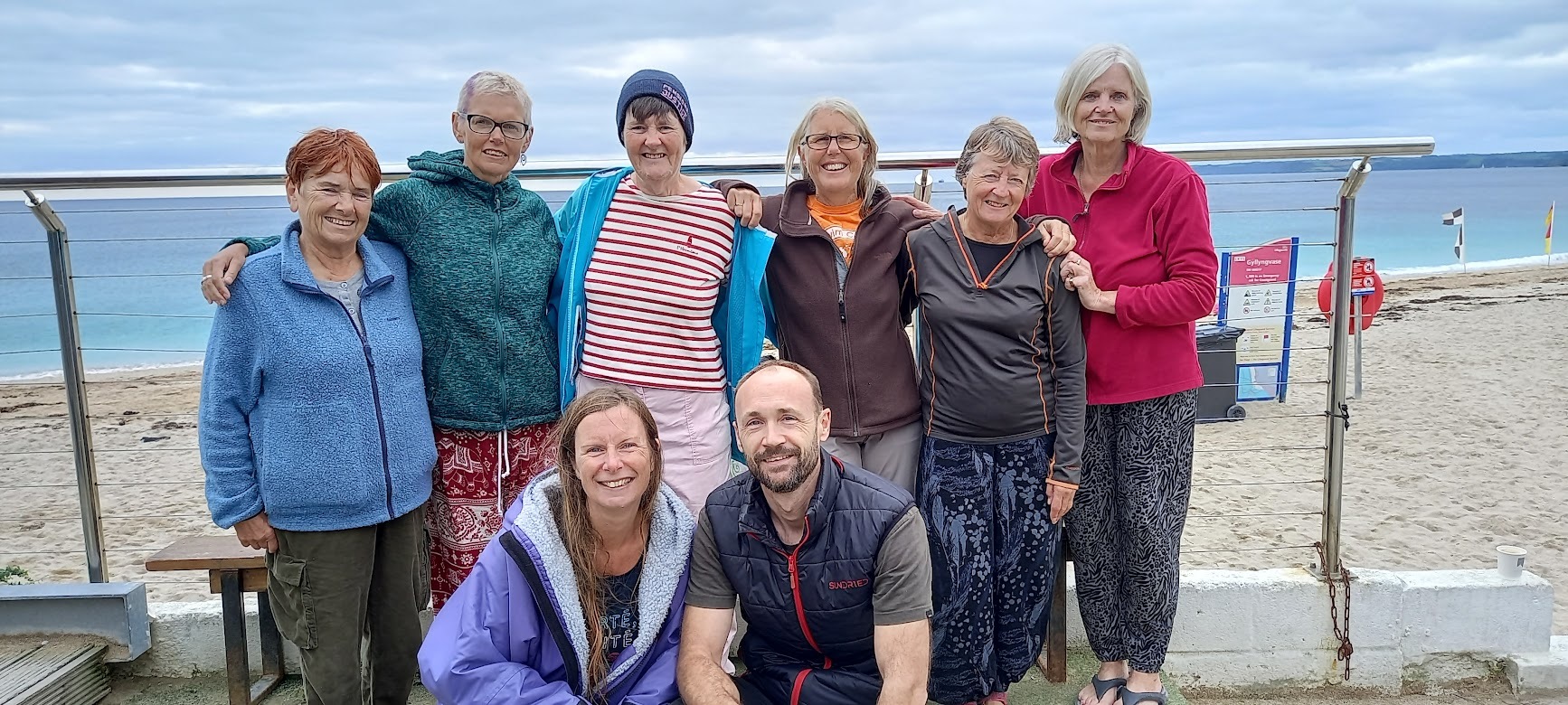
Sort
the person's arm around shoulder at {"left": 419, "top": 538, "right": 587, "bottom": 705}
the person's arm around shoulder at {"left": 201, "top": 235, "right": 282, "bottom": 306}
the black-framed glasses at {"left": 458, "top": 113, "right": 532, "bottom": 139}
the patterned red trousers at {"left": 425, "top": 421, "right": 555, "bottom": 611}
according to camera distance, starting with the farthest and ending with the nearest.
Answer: the patterned red trousers at {"left": 425, "top": 421, "right": 555, "bottom": 611}
the black-framed glasses at {"left": 458, "top": 113, "right": 532, "bottom": 139}
the person's arm around shoulder at {"left": 201, "top": 235, "right": 282, "bottom": 306}
the person's arm around shoulder at {"left": 419, "top": 538, "right": 587, "bottom": 705}

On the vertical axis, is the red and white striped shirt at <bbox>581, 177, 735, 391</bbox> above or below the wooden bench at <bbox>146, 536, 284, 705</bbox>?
above

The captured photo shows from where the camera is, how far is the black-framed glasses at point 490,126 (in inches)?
100

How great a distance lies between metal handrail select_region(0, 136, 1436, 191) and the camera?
3.05m

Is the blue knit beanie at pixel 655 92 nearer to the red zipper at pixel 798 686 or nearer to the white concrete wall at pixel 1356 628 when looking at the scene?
the red zipper at pixel 798 686

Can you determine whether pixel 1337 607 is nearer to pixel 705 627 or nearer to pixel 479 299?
pixel 705 627

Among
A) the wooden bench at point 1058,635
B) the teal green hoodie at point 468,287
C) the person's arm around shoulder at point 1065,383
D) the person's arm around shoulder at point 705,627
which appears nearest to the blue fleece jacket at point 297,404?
the teal green hoodie at point 468,287

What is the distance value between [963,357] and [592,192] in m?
1.14

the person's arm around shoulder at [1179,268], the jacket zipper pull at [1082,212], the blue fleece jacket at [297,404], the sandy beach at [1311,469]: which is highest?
the jacket zipper pull at [1082,212]

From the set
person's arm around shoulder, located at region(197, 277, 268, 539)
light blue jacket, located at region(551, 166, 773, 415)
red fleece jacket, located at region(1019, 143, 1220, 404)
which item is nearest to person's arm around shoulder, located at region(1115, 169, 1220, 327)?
red fleece jacket, located at region(1019, 143, 1220, 404)

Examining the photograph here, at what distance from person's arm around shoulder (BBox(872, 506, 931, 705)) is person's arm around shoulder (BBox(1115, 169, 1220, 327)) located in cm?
92

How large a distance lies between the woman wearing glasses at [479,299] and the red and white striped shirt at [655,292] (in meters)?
0.16

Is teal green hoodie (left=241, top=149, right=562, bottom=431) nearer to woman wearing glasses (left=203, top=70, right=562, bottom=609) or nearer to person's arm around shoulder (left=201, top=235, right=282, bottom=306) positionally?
woman wearing glasses (left=203, top=70, right=562, bottom=609)

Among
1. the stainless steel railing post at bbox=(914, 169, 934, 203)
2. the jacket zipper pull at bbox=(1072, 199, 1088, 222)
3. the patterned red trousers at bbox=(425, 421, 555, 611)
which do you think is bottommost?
the patterned red trousers at bbox=(425, 421, 555, 611)

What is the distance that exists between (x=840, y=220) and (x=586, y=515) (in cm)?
111
